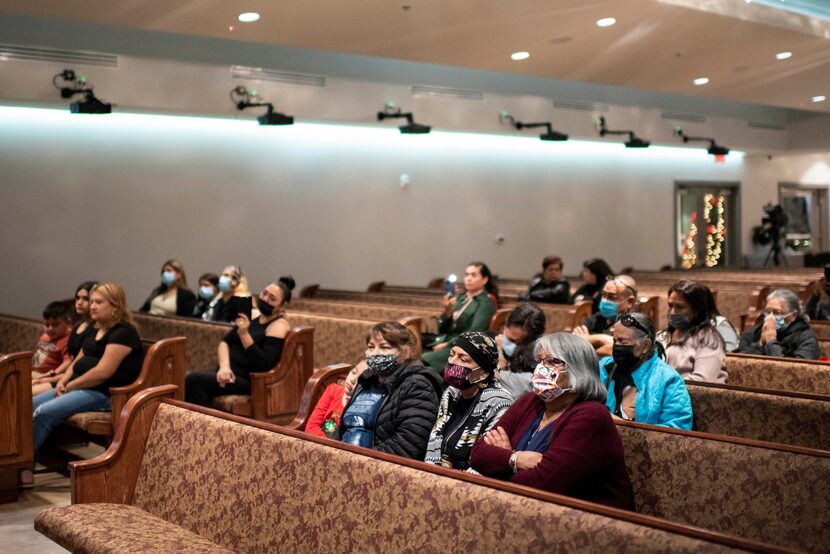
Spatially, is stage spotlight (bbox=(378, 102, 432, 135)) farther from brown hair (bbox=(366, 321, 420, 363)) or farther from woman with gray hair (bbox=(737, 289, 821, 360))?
brown hair (bbox=(366, 321, 420, 363))

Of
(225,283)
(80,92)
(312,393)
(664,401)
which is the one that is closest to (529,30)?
(225,283)

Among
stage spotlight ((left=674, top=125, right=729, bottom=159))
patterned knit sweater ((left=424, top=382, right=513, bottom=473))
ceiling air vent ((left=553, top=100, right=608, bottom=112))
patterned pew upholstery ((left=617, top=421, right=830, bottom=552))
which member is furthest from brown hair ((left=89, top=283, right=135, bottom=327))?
stage spotlight ((left=674, top=125, right=729, bottom=159))

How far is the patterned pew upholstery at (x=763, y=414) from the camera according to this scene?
3.35 m

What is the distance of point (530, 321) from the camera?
13.5 ft

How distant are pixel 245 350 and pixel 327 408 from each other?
1.97 meters

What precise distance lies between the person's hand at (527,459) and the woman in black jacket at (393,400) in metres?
0.68

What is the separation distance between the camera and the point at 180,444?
3480mm

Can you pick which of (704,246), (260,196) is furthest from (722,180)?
(260,196)

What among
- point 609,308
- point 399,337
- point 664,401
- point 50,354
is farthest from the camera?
point 50,354

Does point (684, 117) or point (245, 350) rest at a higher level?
point (684, 117)

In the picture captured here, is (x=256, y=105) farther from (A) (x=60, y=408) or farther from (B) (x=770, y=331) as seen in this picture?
(B) (x=770, y=331)

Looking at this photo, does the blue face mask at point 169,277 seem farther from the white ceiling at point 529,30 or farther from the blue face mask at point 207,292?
the white ceiling at point 529,30

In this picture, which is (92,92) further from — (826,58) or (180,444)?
(826,58)

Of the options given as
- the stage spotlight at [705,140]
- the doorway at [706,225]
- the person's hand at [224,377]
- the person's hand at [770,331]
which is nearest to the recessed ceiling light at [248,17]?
the person's hand at [224,377]
